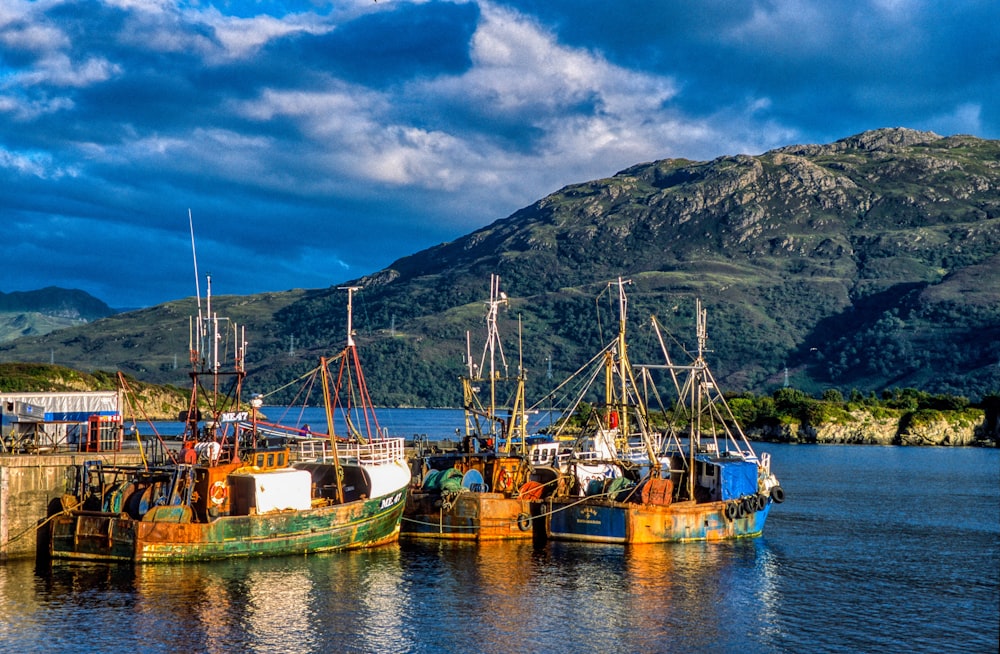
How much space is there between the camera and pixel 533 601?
48312mm

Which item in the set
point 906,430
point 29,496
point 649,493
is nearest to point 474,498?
point 649,493

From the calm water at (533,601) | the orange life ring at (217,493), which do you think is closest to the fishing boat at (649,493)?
the calm water at (533,601)

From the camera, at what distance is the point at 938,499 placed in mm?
97500

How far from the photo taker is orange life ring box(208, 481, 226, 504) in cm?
5303

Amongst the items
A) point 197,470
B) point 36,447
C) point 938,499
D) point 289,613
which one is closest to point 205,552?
point 197,470

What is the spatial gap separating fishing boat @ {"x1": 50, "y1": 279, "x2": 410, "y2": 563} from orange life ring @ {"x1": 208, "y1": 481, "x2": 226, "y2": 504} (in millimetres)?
49

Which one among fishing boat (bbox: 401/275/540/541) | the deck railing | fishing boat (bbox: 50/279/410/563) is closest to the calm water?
fishing boat (bbox: 50/279/410/563)

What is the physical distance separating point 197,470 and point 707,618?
25.7 meters

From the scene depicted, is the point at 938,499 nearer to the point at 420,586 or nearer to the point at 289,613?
the point at 420,586

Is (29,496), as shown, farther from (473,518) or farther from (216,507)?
(473,518)

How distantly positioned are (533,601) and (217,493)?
16.5 meters

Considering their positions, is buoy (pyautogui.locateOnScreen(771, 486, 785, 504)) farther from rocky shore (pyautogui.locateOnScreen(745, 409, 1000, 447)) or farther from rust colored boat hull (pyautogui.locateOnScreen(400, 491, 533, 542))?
rocky shore (pyautogui.locateOnScreen(745, 409, 1000, 447))

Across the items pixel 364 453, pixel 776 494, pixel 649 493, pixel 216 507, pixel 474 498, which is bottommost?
pixel 776 494

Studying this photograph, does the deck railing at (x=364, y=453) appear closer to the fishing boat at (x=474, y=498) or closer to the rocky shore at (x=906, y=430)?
the fishing boat at (x=474, y=498)
